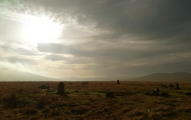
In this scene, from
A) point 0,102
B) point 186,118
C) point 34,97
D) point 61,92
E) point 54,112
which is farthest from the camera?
point 61,92

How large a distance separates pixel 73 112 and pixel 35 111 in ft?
15.2

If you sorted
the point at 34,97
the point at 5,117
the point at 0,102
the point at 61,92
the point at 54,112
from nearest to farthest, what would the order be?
1. the point at 5,117
2. the point at 54,112
3. the point at 0,102
4. the point at 34,97
5. the point at 61,92

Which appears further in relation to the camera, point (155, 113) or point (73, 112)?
point (73, 112)

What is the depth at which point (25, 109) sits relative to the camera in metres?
25.5

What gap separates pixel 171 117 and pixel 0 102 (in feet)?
76.0

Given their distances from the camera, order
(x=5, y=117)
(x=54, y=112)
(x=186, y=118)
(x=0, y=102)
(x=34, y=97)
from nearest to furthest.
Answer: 1. (x=186, y=118)
2. (x=5, y=117)
3. (x=54, y=112)
4. (x=0, y=102)
5. (x=34, y=97)

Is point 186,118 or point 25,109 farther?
point 25,109

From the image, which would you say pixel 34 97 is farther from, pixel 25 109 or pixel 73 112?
pixel 73 112

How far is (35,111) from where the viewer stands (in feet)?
81.7

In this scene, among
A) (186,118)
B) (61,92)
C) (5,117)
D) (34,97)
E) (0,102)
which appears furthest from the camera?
(61,92)

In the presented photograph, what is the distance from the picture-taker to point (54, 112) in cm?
2453

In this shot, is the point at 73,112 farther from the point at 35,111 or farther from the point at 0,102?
the point at 0,102

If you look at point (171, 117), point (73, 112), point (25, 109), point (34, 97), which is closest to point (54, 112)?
point (73, 112)

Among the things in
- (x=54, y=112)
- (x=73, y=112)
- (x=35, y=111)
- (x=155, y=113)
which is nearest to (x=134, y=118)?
(x=155, y=113)
